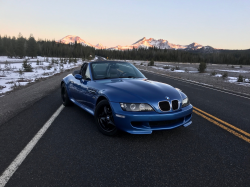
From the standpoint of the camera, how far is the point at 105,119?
3574 mm

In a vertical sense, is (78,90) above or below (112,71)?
below

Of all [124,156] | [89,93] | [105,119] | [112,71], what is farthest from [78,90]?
[124,156]

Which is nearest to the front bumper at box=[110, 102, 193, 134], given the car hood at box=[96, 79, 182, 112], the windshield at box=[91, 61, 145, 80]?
the car hood at box=[96, 79, 182, 112]

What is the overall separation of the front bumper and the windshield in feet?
4.59

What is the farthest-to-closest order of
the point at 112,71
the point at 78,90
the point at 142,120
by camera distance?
the point at 78,90 < the point at 112,71 < the point at 142,120

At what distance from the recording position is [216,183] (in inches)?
86.4

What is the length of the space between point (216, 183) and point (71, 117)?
3616mm

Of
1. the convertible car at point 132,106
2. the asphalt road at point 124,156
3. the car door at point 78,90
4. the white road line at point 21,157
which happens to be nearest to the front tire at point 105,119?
the convertible car at point 132,106

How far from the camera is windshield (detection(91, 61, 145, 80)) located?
4501mm

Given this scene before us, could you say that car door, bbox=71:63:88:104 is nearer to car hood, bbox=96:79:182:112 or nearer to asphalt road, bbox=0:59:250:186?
asphalt road, bbox=0:59:250:186

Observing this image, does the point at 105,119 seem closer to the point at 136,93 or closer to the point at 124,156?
the point at 136,93

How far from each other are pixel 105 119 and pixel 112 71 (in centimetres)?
152

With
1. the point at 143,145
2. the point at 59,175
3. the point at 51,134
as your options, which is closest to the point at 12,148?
the point at 51,134

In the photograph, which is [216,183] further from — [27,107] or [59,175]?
[27,107]
